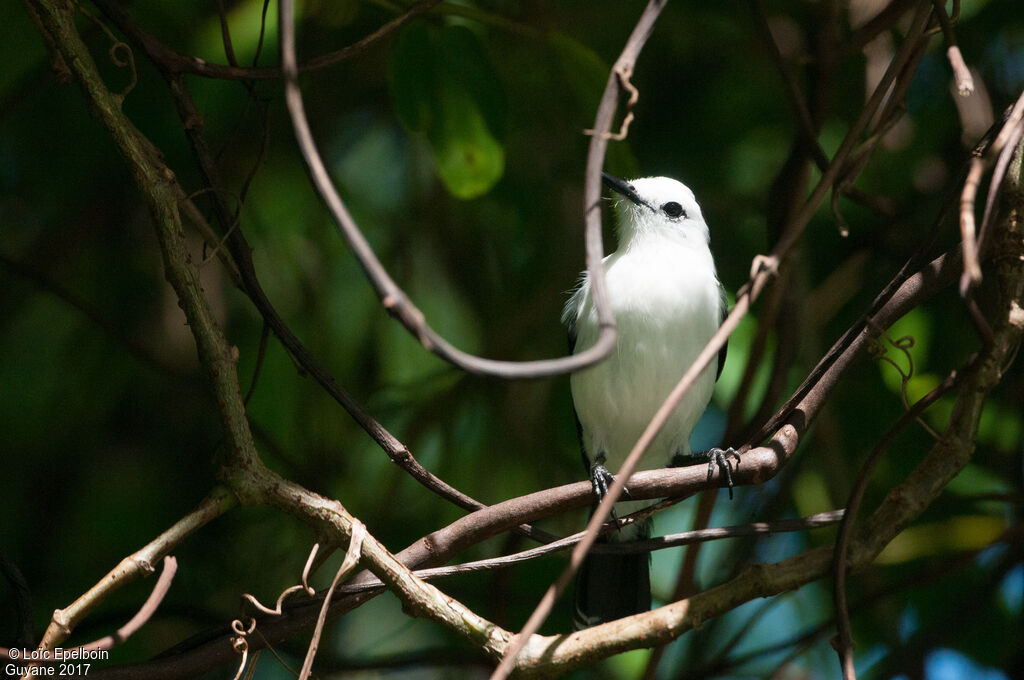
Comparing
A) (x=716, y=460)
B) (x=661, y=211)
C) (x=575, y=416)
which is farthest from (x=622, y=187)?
(x=716, y=460)

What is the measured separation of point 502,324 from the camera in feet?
11.3

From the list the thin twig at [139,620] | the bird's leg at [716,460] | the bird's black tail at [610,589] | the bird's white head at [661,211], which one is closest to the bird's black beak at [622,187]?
the bird's white head at [661,211]

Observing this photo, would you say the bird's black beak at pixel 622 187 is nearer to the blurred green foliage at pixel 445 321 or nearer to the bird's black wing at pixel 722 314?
the blurred green foliage at pixel 445 321

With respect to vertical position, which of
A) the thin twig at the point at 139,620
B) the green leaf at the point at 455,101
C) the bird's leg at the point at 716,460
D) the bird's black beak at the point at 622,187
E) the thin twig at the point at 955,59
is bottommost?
the thin twig at the point at 139,620

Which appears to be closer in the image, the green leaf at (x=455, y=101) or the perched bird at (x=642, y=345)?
the green leaf at (x=455, y=101)

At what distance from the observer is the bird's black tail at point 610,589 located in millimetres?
2781

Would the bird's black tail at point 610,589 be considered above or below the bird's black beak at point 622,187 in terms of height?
below

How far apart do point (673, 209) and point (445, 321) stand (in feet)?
2.97

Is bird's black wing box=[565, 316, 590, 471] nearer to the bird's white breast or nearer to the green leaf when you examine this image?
the bird's white breast

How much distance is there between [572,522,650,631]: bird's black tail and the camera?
2781 mm

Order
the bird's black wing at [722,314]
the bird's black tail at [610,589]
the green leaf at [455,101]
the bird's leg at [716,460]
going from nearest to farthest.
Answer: the bird's leg at [716,460] → the green leaf at [455,101] → the bird's black tail at [610,589] → the bird's black wing at [722,314]

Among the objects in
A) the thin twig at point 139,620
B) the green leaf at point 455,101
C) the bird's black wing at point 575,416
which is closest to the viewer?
the thin twig at point 139,620

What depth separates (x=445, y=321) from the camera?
3.41 metres

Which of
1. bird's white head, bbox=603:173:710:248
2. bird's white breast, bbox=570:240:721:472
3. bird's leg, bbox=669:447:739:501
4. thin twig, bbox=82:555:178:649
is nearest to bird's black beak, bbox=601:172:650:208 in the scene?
bird's white head, bbox=603:173:710:248
